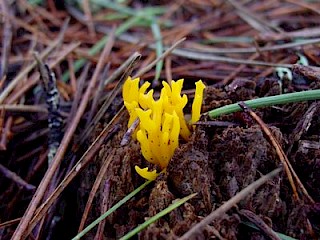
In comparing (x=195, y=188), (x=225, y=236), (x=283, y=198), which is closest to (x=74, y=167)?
(x=195, y=188)

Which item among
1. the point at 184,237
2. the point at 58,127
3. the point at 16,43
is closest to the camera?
the point at 184,237

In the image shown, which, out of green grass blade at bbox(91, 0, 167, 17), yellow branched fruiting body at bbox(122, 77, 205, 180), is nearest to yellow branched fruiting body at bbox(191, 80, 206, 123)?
yellow branched fruiting body at bbox(122, 77, 205, 180)

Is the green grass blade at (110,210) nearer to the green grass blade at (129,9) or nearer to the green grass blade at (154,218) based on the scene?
the green grass blade at (154,218)

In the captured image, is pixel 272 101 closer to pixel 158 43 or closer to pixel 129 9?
pixel 158 43

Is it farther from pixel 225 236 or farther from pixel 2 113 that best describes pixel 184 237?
pixel 2 113

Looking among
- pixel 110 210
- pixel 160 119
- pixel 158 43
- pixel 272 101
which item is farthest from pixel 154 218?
pixel 158 43

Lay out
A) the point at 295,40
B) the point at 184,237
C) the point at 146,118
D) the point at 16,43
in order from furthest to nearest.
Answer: the point at 16,43 → the point at 295,40 → the point at 146,118 → the point at 184,237

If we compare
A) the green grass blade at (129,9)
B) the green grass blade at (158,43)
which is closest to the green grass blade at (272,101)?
Answer: the green grass blade at (158,43)
